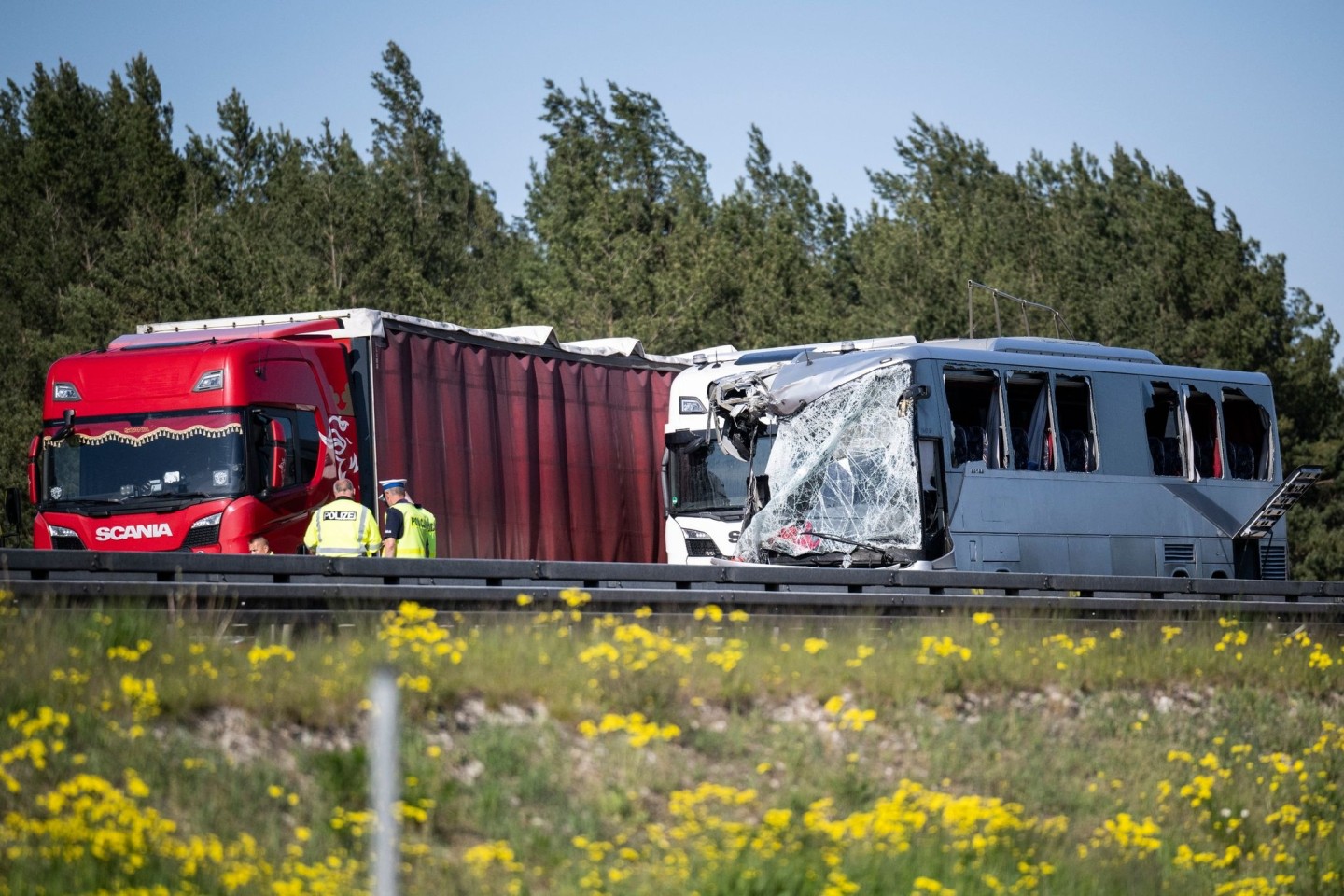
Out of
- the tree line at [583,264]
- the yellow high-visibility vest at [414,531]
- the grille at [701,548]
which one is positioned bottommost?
the grille at [701,548]

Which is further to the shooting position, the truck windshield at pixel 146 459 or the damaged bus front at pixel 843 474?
the damaged bus front at pixel 843 474

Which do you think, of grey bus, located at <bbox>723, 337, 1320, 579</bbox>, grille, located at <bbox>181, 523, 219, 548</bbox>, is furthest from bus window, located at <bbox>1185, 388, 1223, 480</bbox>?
grille, located at <bbox>181, 523, 219, 548</bbox>

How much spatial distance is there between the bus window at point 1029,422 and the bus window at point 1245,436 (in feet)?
11.4

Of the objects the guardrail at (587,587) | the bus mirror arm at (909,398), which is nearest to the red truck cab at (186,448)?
the guardrail at (587,587)

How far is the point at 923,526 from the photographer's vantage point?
1588cm

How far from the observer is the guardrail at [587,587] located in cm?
1047

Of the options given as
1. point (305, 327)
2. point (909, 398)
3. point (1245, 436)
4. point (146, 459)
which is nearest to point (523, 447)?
point (305, 327)

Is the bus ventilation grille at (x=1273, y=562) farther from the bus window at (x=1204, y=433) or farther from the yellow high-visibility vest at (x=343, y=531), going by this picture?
the yellow high-visibility vest at (x=343, y=531)

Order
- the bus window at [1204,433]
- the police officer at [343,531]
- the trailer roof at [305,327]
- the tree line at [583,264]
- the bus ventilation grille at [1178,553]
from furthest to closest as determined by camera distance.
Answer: the tree line at [583,264]
the bus window at [1204,433]
the bus ventilation grille at [1178,553]
the trailer roof at [305,327]
the police officer at [343,531]

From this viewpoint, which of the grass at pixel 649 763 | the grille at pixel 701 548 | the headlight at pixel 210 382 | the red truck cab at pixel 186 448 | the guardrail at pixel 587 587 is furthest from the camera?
the grille at pixel 701 548

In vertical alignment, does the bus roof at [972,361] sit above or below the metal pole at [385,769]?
above

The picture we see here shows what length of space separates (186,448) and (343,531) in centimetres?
224

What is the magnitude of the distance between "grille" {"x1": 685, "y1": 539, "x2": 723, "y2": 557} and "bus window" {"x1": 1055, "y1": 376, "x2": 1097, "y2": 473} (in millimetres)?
4210

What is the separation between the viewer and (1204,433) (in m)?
19.4
